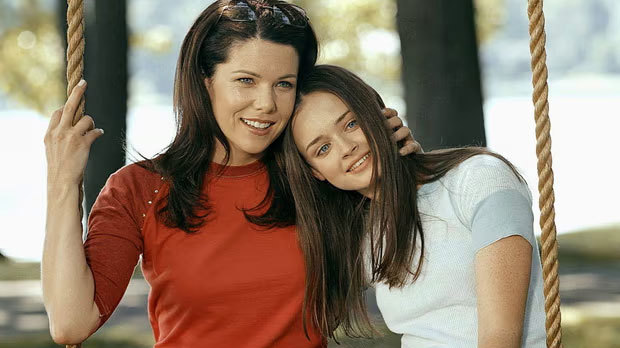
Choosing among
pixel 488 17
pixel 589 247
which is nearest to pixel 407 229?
pixel 589 247

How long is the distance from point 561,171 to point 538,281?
11454 mm

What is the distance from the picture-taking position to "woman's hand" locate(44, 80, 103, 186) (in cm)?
185

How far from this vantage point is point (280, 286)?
2.16m

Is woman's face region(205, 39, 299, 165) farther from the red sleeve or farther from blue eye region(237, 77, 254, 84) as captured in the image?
the red sleeve

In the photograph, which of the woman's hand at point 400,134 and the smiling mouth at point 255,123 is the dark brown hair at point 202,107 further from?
the woman's hand at point 400,134

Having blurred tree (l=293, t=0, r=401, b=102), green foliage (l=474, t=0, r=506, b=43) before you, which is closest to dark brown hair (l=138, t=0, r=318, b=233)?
blurred tree (l=293, t=0, r=401, b=102)

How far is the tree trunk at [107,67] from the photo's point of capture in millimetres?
5852

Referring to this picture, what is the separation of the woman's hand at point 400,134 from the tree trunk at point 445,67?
277 cm

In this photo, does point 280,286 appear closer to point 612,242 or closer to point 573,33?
point 612,242

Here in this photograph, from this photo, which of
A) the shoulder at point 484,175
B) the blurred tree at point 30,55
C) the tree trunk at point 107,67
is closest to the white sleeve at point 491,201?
the shoulder at point 484,175

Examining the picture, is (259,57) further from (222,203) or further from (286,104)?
(222,203)

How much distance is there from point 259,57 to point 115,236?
20.2 inches

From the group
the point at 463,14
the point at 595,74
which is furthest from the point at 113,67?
the point at 595,74

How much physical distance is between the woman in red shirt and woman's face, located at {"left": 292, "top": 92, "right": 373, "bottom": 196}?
0.06 meters
